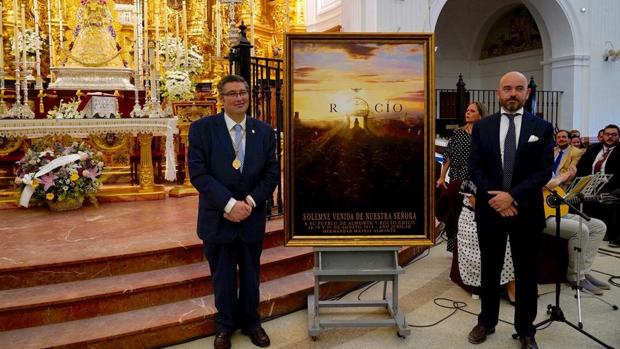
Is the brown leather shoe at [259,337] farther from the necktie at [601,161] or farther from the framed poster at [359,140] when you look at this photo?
the necktie at [601,161]

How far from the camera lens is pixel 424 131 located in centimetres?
339

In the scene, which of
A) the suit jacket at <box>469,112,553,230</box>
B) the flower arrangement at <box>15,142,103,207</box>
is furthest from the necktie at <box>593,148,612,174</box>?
the flower arrangement at <box>15,142,103,207</box>

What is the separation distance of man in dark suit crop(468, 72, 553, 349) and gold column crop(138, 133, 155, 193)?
4175 mm

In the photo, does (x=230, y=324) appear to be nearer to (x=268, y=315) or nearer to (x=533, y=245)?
(x=268, y=315)

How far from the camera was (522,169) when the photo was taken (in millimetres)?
3203

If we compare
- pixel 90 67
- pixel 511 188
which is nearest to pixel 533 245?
pixel 511 188

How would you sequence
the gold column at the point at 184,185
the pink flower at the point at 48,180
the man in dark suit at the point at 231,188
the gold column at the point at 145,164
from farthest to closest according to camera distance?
the gold column at the point at 184,185, the gold column at the point at 145,164, the pink flower at the point at 48,180, the man in dark suit at the point at 231,188

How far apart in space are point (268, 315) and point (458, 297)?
1.70 meters

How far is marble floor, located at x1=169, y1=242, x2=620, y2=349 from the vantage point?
11.2 feet

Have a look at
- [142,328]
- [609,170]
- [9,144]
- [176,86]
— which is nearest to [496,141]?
[142,328]

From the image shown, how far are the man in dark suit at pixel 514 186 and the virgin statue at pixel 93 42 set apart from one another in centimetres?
704

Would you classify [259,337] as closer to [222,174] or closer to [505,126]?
[222,174]

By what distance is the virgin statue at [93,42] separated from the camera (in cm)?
841

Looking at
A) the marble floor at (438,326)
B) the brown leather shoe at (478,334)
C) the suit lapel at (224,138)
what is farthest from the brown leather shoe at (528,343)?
the suit lapel at (224,138)
